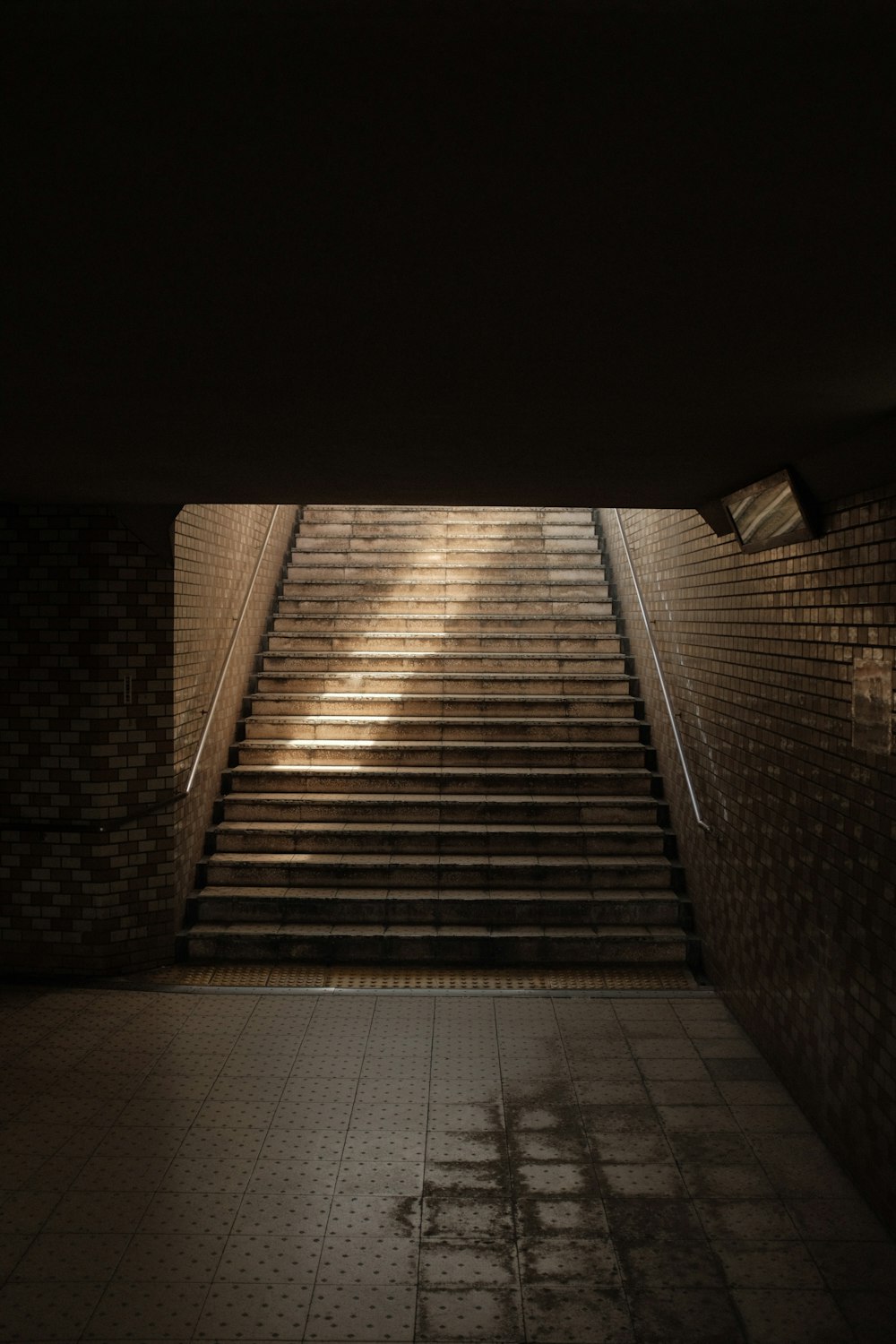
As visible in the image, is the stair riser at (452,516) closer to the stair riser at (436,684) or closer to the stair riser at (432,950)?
the stair riser at (436,684)

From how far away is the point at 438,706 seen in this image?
9086 millimetres

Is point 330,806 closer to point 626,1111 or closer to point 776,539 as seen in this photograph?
point 626,1111

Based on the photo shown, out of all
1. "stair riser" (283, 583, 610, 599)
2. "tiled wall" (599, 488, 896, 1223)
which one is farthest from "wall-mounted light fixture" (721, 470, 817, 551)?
"stair riser" (283, 583, 610, 599)

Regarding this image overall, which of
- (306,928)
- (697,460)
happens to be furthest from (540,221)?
(306,928)

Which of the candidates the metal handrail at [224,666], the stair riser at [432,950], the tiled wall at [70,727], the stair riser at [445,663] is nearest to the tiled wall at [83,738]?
the tiled wall at [70,727]

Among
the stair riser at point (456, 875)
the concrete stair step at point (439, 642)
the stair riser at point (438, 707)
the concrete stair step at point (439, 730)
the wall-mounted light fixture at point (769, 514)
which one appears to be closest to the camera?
the wall-mounted light fixture at point (769, 514)

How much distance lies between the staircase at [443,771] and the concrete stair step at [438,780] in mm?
15

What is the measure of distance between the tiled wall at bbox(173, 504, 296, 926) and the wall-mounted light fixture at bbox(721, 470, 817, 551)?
12.2ft

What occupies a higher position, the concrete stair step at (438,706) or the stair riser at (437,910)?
Result: the concrete stair step at (438,706)

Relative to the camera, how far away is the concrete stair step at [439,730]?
8836mm

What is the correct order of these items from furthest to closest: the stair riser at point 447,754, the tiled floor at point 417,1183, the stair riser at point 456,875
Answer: the stair riser at point 447,754
the stair riser at point 456,875
the tiled floor at point 417,1183

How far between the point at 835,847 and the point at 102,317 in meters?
3.66

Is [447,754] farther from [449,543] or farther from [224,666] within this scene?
[449,543]

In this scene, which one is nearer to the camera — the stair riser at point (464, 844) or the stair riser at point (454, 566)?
the stair riser at point (464, 844)
